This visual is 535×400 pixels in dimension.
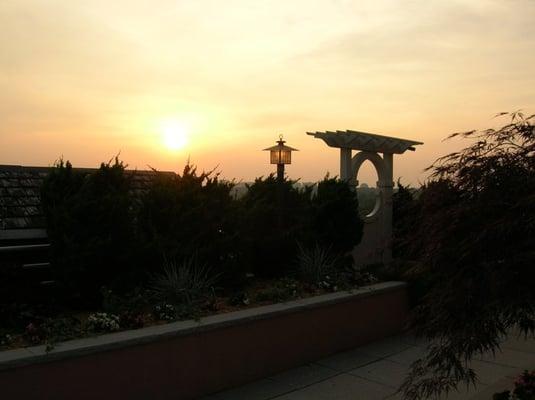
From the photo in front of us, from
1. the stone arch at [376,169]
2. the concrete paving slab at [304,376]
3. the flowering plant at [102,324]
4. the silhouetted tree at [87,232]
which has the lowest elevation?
the concrete paving slab at [304,376]

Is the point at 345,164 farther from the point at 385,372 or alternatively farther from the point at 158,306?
the point at 158,306

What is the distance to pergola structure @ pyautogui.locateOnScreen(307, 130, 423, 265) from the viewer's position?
9.13 meters

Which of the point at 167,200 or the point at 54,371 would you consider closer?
the point at 54,371

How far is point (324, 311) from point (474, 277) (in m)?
2.88

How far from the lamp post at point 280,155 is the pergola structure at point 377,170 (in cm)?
95

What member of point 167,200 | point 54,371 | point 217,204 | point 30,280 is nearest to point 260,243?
point 217,204

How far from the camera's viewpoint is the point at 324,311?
607cm

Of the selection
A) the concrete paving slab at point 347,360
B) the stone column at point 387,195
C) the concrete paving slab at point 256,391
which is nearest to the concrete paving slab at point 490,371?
the concrete paving slab at point 347,360

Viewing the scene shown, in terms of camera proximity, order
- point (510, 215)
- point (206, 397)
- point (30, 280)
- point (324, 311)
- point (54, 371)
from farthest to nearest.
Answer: point (324, 311) < point (30, 280) < point (206, 397) < point (54, 371) < point (510, 215)

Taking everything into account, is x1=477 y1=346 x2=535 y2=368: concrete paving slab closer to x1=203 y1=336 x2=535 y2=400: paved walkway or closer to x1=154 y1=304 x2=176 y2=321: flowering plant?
x1=203 y1=336 x2=535 y2=400: paved walkway

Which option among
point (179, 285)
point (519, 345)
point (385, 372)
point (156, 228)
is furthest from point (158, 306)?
point (519, 345)

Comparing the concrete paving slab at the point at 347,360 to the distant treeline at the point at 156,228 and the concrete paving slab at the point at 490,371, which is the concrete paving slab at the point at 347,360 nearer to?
the concrete paving slab at the point at 490,371

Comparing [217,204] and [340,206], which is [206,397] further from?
[340,206]

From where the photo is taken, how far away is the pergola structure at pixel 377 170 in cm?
913
